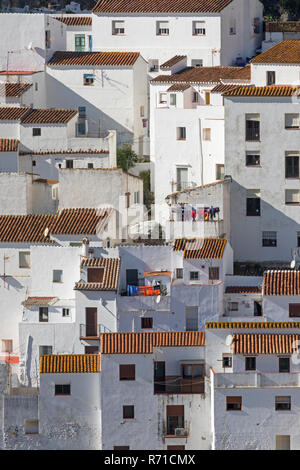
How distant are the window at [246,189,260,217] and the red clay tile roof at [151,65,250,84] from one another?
7.50 m

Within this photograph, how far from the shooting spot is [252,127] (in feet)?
244

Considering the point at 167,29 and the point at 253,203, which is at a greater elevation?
the point at 167,29

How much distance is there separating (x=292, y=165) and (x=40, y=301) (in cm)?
1066

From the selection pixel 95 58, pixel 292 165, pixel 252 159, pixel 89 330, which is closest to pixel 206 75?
pixel 95 58

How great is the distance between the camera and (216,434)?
217 feet

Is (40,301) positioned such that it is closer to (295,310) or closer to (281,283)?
(281,283)

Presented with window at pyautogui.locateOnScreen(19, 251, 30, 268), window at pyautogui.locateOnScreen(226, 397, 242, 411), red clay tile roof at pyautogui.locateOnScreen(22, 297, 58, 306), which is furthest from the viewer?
window at pyautogui.locateOnScreen(19, 251, 30, 268)

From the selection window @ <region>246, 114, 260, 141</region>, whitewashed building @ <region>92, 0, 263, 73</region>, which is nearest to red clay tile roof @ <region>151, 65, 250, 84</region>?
whitewashed building @ <region>92, 0, 263, 73</region>

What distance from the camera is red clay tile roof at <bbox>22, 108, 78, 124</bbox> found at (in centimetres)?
7938

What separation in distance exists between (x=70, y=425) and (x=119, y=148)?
1776 centimetres

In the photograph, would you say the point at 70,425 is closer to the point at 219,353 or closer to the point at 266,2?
the point at 219,353

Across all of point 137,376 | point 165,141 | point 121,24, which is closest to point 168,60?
point 121,24

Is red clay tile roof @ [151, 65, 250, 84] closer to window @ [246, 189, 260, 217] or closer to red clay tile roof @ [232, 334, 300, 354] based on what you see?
window @ [246, 189, 260, 217]

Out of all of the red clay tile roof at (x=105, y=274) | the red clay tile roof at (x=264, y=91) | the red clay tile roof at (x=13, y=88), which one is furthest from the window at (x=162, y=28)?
the red clay tile roof at (x=105, y=274)
